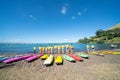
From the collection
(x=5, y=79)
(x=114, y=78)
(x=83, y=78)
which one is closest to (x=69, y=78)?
(x=83, y=78)

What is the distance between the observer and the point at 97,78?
9.03 m

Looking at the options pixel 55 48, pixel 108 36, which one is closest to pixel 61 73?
pixel 55 48

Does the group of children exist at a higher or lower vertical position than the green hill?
lower

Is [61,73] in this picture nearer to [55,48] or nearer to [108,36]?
[55,48]

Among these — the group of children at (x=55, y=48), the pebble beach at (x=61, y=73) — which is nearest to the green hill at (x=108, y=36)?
the group of children at (x=55, y=48)

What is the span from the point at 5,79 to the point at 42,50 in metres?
16.8

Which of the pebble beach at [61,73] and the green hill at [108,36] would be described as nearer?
the pebble beach at [61,73]

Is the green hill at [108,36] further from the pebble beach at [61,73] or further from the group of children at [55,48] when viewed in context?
the pebble beach at [61,73]

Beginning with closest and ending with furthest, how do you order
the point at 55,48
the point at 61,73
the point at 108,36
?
the point at 61,73 → the point at 55,48 → the point at 108,36

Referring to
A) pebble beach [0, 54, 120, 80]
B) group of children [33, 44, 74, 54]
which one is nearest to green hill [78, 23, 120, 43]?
group of children [33, 44, 74, 54]

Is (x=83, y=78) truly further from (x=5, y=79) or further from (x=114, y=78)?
(x=5, y=79)

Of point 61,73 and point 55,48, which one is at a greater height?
point 55,48

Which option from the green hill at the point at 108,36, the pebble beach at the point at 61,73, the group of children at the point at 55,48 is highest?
the green hill at the point at 108,36

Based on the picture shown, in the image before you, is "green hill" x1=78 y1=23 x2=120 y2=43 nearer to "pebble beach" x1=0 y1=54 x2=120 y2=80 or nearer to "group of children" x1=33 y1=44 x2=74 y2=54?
"group of children" x1=33 y1=44 x2=74 y2=54
